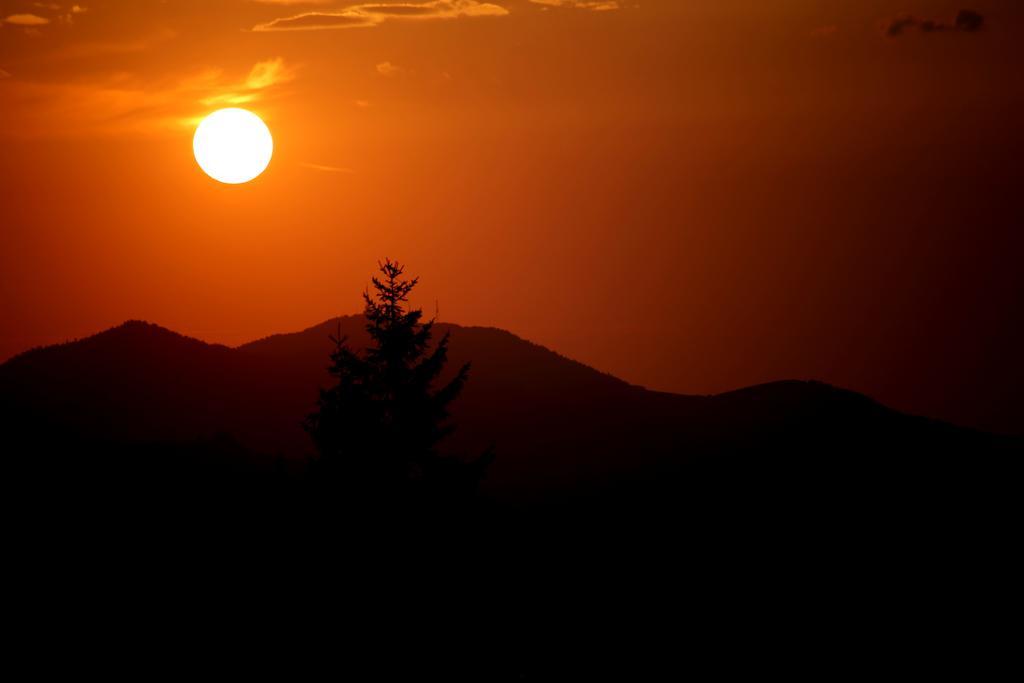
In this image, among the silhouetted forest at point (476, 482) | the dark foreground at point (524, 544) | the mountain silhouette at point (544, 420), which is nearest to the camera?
the dark foreground at point (524, 544)

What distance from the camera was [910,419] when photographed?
68.3 meters

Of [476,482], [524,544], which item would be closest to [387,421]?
[476,482]

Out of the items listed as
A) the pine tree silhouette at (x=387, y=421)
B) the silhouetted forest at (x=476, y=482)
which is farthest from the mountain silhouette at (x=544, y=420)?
the pine tree silhouette at (x=387, y=421)

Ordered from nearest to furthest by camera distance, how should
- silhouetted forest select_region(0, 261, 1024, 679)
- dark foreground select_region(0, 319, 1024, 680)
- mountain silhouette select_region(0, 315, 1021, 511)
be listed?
dark foreground select_region(0, 319, 1024, 680), silhouetted forest select_region(0, 261, 1024, 679), mountain silhouette select_region(0, 315, 1021, 511)

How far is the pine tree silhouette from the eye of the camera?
3550 centimetres

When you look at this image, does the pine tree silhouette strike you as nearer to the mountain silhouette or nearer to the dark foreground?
the dark foreground

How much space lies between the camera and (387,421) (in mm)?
36219

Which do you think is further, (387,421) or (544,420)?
(544,420)

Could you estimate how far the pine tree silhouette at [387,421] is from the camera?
35500 mm

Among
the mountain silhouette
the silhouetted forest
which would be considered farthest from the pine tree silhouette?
the mountain silhouette

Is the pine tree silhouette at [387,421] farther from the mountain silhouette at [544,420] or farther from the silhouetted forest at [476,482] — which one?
the mountain silhouette at [544,420]

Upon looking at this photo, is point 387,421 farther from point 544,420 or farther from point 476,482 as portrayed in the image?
point 544,420

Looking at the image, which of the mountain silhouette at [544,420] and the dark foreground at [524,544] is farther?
the mountain silhouette at [544,420]

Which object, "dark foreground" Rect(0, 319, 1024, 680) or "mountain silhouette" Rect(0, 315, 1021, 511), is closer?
"dark foreground" Rect(0, 319, 1024, 680)
